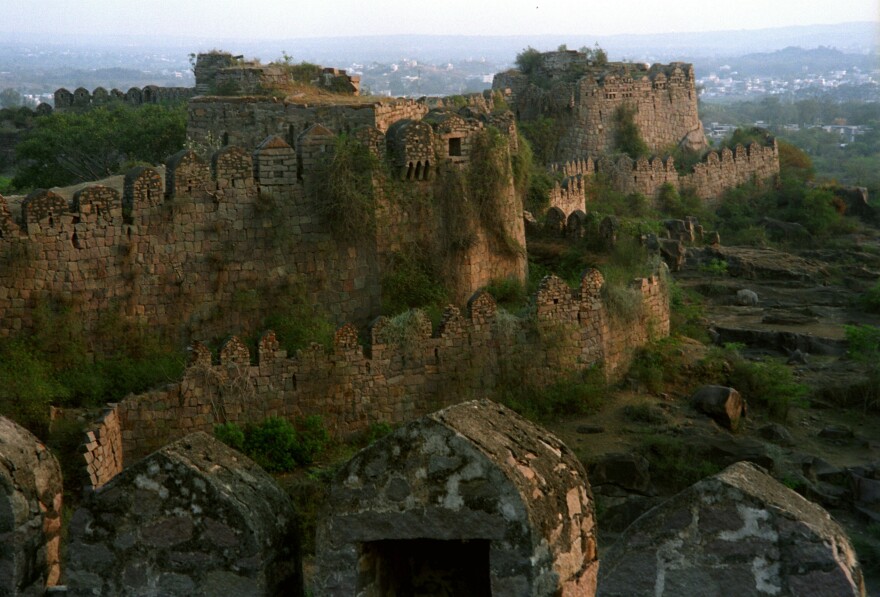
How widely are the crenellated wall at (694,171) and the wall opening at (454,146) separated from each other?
11063mm

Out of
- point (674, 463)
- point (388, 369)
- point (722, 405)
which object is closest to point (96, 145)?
point (388, 369)

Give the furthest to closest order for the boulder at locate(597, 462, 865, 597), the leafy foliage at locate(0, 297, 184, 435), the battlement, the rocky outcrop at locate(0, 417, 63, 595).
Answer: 1. the battlement
2. the leafy foliage at locate(0, 297, 184, 435)
3. the rocky outcrop at locate(0, 417, 63, 595)
4. the boulder at locate(597, 462, 865, 597)

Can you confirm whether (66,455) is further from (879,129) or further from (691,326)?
(879,129)

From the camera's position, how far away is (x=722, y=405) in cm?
1917

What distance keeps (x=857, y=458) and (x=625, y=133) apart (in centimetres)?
1962

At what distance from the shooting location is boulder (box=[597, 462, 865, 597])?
18.0 ft

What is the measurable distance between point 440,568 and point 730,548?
62.9 inches

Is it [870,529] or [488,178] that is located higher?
[488,178]

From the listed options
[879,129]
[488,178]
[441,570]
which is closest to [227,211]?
[488,178]

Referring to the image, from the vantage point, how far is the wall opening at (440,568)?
6562 millimetres

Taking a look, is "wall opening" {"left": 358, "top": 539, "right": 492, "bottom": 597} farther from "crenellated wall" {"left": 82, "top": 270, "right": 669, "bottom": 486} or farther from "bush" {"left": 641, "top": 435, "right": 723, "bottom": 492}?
"bush" {"left": 641, "top": 435, "right": 723, "bottom": 492}

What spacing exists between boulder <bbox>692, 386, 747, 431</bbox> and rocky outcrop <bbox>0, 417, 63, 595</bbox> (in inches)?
522

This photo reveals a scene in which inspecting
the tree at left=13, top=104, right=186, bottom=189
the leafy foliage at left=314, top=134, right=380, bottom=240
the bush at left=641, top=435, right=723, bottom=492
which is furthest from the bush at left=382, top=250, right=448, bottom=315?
the tree at left=13, top=104, right=186, bottom=189

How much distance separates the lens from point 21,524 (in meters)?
6.47
